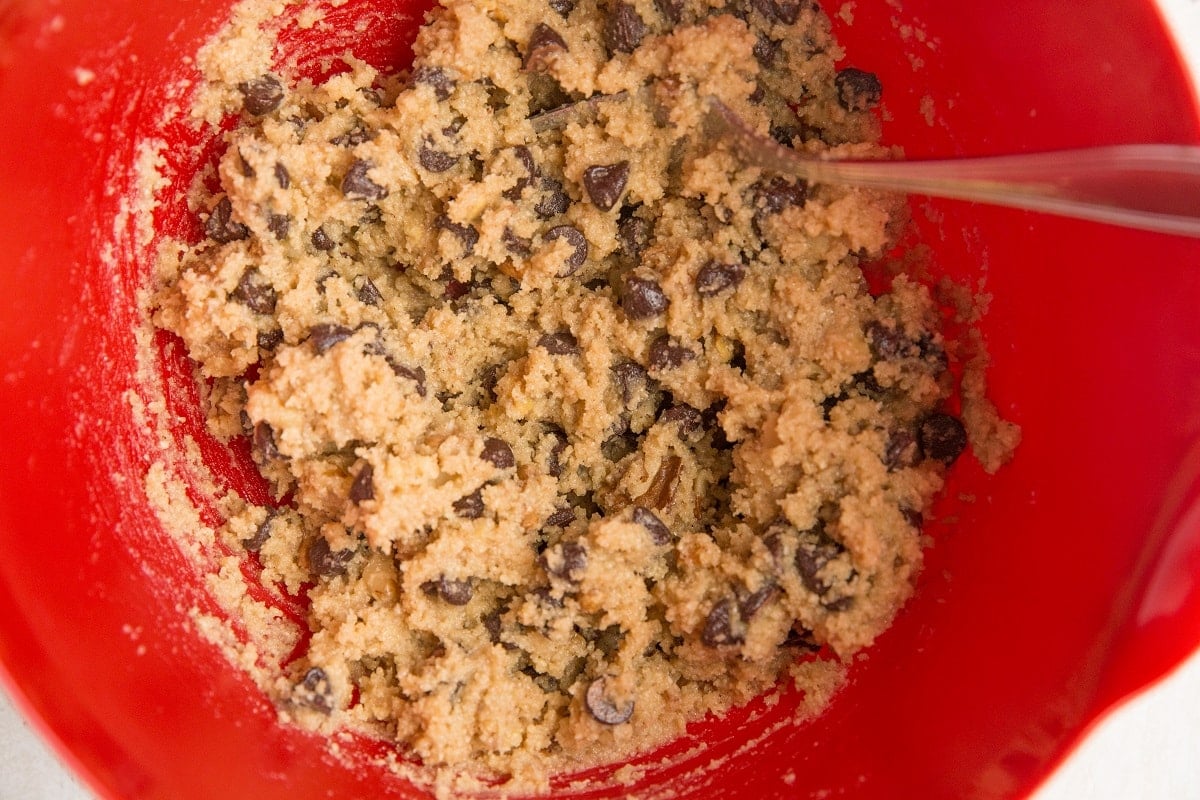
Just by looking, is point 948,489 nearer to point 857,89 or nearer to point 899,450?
point 899,450

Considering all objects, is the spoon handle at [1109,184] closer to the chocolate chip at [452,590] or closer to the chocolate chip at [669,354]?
the chocolate chip at [669,354]

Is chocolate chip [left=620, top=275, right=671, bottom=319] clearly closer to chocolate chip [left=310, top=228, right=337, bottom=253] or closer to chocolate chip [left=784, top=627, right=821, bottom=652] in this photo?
chocolate chip [left=310, top=228, right=337, bottom=253]

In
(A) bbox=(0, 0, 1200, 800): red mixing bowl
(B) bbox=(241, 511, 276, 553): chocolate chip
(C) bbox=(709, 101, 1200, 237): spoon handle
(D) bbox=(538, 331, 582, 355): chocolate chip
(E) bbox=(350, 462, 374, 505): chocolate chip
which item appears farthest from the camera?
(B) bbox=(241, 511, 276, 553): chocolate chip

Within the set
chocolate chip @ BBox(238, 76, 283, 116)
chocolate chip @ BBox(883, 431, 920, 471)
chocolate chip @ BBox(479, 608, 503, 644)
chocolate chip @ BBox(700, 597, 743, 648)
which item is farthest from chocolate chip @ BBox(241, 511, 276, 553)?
chocolate chip @ BBox(883, 431, 920, 471)

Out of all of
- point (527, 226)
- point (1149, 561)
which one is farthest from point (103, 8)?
point (1149, 561)

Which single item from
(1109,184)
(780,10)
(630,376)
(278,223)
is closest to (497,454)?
(630,376)
